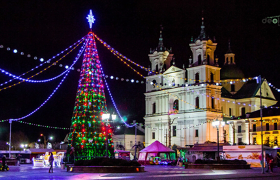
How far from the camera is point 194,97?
71.5 metres

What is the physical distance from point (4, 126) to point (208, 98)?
36547mm

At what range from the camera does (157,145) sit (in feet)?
152

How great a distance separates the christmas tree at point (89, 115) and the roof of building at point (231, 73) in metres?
54.9

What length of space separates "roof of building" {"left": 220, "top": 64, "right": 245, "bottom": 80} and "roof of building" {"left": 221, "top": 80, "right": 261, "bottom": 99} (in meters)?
2.50

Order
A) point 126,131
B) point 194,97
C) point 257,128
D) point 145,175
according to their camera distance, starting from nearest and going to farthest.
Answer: point 145,175, point 257,128, point 194,97, point 126,131

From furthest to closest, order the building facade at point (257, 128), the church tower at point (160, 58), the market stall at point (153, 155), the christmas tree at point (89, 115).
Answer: the church tower at point (160, 58) < the building facade at point (257, 128) < the market stall at point (153, 155) < the christmas tree at point (89, 115)

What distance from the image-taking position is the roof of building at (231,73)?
8400 cm

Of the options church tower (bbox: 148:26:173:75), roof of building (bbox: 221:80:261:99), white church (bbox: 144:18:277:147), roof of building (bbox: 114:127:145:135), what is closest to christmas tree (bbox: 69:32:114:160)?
white church (bbox: 144:18:277:147)

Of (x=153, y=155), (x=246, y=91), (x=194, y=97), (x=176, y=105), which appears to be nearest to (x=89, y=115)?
(x=153, y=155)

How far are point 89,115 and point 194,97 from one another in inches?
1612

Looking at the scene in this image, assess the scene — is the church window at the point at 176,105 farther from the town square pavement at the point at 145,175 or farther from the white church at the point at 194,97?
the town square pavement at the point at 145,175

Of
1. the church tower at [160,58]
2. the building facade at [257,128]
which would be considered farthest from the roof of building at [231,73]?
the building facade at [257,128]

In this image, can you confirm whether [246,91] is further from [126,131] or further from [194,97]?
[126,131]

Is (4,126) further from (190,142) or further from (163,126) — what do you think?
(190,142)
